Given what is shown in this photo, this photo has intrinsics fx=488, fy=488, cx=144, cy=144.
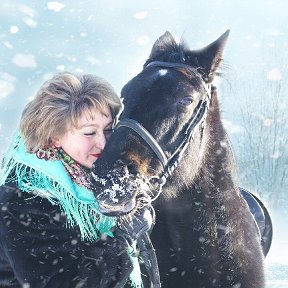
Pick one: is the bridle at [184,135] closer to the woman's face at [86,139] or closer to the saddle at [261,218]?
the woman's face at [86,139]

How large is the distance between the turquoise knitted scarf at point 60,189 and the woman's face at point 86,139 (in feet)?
0.45

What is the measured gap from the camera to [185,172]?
3.24 meters

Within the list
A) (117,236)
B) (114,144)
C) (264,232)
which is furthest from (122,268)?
(264,232)

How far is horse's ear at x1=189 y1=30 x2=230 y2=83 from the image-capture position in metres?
3.46

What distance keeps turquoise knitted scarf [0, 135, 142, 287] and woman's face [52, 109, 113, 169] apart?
0.14 m

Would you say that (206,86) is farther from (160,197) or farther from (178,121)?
(160,197)

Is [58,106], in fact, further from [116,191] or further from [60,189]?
[116,191]

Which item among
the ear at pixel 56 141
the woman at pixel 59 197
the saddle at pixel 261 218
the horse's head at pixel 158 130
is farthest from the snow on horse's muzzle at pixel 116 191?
the saddle at pixel 261 218

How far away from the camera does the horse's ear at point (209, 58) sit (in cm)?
346

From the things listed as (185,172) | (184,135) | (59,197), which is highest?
(184,135)

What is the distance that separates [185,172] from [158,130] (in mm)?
371

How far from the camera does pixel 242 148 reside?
38.1m

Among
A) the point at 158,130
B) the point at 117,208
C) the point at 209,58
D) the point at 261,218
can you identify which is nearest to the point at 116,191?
the point at 117,208

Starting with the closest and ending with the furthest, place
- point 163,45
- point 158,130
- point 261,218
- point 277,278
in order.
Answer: point 158,130
point 163,45
point 261,218
point 277,278
